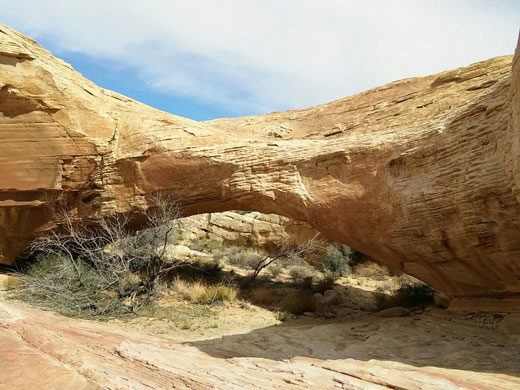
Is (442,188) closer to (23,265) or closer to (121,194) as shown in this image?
(121,194)

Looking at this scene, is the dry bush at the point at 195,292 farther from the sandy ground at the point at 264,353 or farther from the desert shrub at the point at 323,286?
the desert shrub at the point at 323,286

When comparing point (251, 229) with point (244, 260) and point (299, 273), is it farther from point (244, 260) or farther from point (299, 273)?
point (299, 273)

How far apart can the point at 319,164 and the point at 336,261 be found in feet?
27.7

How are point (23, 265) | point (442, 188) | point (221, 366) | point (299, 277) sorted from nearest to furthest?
point (221, 366), point (442, 188), point (23, 265), point (299, 277)

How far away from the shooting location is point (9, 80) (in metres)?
10.3

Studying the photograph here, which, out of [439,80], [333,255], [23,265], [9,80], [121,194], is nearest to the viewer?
[439,80]

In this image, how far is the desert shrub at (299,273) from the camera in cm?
1470

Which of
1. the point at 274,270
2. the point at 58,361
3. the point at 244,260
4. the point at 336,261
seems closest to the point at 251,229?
the point at 244,260

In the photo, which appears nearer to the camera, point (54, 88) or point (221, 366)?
point (221, 366)

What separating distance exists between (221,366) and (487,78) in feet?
24.0

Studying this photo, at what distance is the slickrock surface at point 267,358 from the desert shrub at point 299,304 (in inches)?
79.4

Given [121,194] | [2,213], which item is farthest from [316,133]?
[2,213]

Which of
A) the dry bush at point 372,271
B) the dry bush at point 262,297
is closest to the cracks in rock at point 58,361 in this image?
the dry bush at point 262,297

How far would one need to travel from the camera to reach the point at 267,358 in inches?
241
